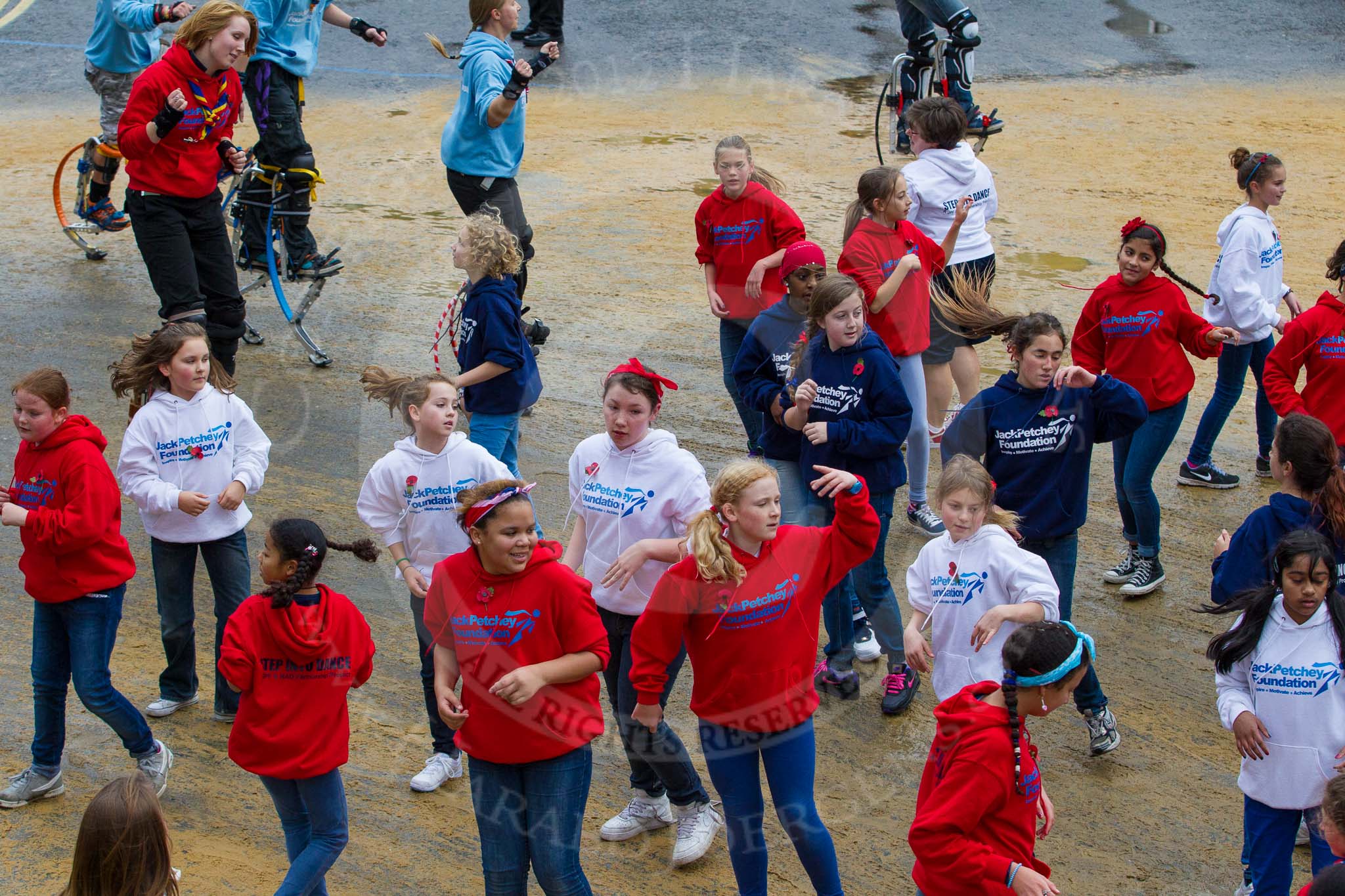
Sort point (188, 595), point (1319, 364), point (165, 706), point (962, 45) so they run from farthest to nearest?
point (962, 45) → point (1319, 364) → point (165, 706) → point (188, 595)

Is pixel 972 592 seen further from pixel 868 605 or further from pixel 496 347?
pixel 496 347

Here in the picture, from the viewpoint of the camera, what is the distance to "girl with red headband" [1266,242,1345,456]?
18.2 feet

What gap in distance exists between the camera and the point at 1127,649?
5625mm

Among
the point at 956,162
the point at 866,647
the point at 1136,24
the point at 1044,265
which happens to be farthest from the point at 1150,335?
the point at 1136,24

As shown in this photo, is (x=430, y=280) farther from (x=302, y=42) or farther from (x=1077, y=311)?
(x=1077, y=311)

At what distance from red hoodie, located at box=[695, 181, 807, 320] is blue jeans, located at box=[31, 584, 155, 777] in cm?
330

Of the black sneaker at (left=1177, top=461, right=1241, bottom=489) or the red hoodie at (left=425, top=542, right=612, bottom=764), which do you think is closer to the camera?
the red hoodie at (left=425, top=542, right=612, bottom=764)

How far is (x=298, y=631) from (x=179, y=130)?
3.96 metres

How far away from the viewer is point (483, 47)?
24.3ft

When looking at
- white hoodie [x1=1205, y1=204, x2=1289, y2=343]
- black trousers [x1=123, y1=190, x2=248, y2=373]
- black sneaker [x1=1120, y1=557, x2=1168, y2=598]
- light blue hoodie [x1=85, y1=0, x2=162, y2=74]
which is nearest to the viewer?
black sneaker [x1=1120, y1=557, x2=1168, y2=598]

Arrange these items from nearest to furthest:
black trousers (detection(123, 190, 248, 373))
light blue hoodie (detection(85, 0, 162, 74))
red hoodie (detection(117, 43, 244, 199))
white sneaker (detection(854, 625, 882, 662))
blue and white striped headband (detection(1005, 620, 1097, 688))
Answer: blue and white striped headband (detection(1005, 620, 1097, 688))
white sneaker (detection(854, 625, 882, 662))
red hoodie (detection(117, 43, 244, 199))
black trousers (detection(123, 190, 248, 373))
light blue hoodie (detection(85, 0, 162, 74))

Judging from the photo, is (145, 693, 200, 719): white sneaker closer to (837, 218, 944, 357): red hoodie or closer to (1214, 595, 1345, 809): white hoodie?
(837, 218, 944, 357): red hoodie

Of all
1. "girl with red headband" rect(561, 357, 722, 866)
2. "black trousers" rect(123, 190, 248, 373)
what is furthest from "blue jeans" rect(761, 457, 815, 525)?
"black trousers" rect(123, 190, 248, 373)

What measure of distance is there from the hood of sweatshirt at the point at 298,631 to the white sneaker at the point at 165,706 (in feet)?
5.14
